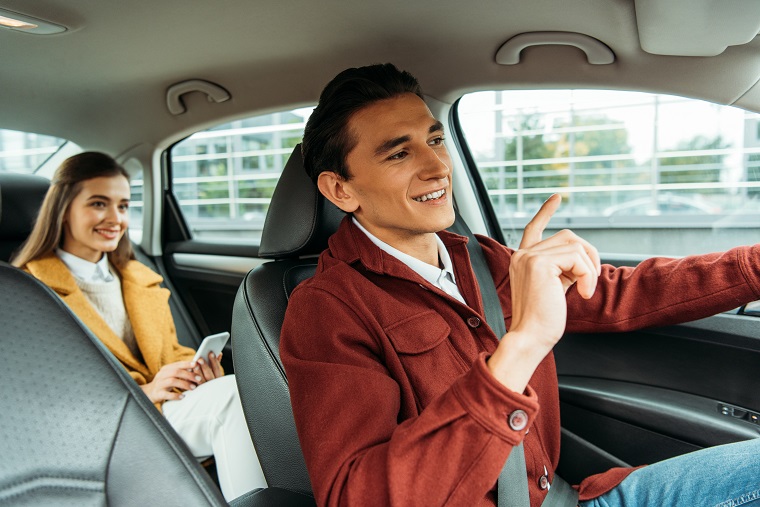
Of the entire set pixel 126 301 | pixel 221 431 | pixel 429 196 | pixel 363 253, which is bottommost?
pixel 221 431

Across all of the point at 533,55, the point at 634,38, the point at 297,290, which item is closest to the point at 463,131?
the point at 533,55

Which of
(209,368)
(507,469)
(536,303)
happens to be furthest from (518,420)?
(209,368)

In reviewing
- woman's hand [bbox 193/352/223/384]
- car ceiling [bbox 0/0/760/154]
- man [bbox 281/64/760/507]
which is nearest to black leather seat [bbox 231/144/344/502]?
man [bbox 281/64/760/507]

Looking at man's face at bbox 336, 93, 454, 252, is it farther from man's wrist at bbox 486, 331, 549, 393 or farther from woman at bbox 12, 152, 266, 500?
woman at bbox 12, 152, 266, 500

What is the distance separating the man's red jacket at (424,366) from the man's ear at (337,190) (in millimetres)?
42

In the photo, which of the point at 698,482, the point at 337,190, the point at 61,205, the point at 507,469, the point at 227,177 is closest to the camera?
the point at 507,469

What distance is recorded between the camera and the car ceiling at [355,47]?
1.58 m

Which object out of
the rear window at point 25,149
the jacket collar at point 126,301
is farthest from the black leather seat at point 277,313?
the rear window at point 25,149

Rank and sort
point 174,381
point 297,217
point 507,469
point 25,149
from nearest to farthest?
point 507,469 → point 297,217 → point 174,381 → point 25,149

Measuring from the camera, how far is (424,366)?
1.28 m

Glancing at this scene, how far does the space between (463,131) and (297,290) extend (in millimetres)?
1270

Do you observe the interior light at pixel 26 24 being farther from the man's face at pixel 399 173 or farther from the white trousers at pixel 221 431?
the white trousers at pixel 221 431

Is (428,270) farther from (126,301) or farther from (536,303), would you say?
(126,301)

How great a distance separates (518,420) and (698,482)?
0.65 meters
